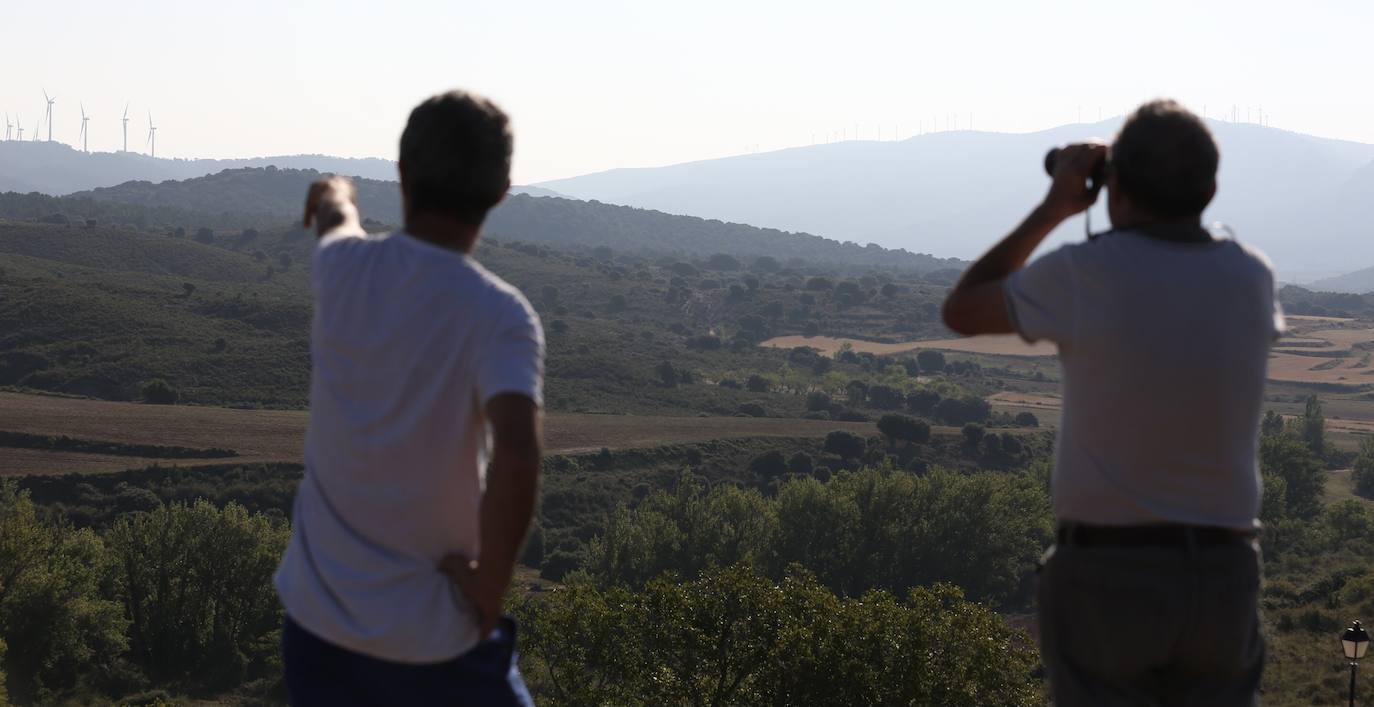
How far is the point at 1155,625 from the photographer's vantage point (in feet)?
11.2

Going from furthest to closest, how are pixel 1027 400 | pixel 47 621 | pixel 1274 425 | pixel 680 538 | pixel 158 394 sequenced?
pixel 1027 400 → pixel 1274 425 → pixel 158 394 → pixel 680 538 → pixel 47 621

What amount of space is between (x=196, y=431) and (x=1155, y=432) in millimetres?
74806

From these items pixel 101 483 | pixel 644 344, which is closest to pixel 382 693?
pixel 101 483

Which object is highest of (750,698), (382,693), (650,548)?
(382,693)

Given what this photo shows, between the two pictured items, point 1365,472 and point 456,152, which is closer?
point 456,152

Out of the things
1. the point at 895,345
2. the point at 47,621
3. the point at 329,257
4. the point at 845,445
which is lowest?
the point at 845,445

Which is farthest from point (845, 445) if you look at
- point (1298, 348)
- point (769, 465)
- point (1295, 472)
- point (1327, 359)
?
point (1298, 348)

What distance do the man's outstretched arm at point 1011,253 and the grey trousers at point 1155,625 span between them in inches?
24.9

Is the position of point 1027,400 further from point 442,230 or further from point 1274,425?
point 442,230

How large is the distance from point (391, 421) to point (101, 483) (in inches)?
2572

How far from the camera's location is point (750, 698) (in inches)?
1157

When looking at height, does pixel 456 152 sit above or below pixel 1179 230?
above

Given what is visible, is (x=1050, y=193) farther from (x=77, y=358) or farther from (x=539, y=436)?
(x=77, y=358)

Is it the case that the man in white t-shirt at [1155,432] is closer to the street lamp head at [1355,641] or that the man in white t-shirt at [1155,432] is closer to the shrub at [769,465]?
the street lamp head at [1355,641]
